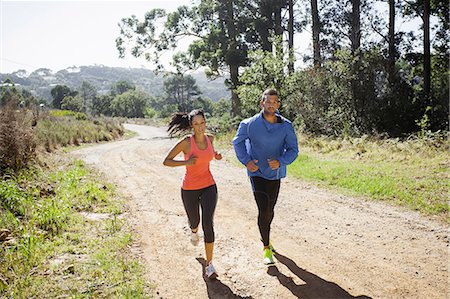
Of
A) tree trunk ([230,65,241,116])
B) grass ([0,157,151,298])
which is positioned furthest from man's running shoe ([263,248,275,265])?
tree trunk ([230,65,241,116])

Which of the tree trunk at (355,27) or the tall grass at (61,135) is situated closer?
the tall grass at (61,135)

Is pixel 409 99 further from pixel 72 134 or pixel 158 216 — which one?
pixel 72 134

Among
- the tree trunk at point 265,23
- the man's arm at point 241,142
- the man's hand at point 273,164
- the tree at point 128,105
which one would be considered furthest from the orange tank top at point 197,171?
the tree at point 128,105

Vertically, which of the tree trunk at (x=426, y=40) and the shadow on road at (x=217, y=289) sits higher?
the tree trunk at (x=426, y=40)

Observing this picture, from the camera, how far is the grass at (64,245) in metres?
4.17

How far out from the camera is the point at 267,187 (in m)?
4.59

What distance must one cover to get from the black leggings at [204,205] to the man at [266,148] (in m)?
0.58

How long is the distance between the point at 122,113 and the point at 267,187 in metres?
87.8

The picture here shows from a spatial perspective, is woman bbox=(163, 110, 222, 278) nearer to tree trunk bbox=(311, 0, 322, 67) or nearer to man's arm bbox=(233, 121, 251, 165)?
man's arm bbox=(233, 121, 251, 165)

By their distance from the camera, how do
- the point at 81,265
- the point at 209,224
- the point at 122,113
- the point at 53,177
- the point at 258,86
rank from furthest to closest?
the point at 122,113 < the point at 258,86 < the point at 53,177 < the point at 81,265 < the point at 209,224

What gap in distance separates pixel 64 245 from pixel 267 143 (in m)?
3.44

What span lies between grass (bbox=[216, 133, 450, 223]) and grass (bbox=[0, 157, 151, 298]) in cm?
533

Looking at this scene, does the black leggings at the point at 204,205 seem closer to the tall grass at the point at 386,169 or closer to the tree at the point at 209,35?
the tall grass at the point at 386,169

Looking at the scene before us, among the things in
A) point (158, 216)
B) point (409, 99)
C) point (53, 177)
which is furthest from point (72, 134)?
point (409, 99)
